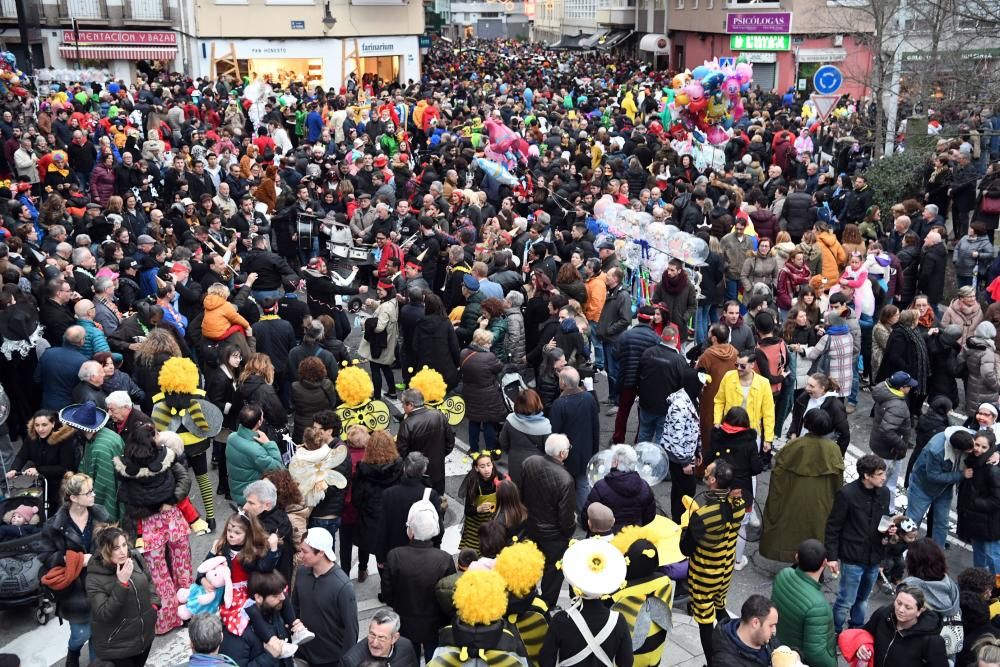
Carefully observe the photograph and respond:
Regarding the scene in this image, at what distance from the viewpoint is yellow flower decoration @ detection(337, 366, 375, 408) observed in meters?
7.85

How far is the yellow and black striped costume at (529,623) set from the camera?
17.9 ft

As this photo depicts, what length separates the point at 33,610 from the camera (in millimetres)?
7363

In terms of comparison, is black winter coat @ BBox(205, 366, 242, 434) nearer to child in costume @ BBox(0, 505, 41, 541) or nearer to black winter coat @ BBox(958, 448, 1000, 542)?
child in costume @ BBox(0, 505, 41, 541)

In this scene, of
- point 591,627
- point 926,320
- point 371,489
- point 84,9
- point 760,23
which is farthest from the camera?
point 760,23

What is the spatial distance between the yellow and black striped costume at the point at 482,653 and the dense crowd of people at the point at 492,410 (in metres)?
0.02

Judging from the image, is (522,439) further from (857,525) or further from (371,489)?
(857,525)

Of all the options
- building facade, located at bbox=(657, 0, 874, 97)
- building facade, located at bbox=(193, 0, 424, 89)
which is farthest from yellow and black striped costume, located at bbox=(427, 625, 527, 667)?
building facade, located at bbox=(657, 0, 874, 97)

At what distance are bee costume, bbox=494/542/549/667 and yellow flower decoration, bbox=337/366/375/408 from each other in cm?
264

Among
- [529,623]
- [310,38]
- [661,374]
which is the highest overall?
[310,38]

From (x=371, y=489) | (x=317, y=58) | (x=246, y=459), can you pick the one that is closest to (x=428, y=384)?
(x=371, y=489)

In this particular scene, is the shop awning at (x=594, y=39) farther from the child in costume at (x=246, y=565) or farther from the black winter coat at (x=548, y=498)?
the child in costume at (x=246, y=565)

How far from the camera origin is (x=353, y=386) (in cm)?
785

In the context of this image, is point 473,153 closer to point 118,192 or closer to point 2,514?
point 118,192

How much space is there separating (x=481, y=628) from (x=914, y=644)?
7.54 ft
